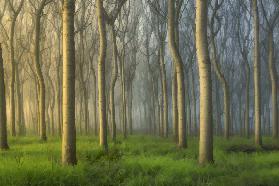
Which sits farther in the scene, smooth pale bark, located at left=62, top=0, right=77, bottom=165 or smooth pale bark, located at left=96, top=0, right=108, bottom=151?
smooth pale bark, located at left=96, top=0, right=108, bottom=151

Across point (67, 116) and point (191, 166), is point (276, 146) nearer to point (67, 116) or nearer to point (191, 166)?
point (191, 166)

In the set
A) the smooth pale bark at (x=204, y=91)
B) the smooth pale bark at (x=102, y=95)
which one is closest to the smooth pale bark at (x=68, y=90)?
the smooth pale bark at (x=204, y=91)

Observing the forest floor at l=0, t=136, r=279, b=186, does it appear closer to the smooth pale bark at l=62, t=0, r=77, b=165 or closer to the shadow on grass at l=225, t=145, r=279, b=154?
the smooth pale bark at l=62, t=0, r=77, b=165

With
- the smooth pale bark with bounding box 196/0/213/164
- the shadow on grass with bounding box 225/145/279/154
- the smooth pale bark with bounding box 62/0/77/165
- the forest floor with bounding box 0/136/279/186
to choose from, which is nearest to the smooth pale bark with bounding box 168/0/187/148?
the shadow on grass with bounding box 225/145/279/154

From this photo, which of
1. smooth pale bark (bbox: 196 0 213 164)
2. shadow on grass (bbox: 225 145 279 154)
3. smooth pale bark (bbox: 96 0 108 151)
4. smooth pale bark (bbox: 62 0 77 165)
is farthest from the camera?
shadow on grass (bbox: 225 145 279 154)

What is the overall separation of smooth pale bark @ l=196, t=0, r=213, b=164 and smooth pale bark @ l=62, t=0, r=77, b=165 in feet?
10.5

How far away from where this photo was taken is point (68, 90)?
830 cm

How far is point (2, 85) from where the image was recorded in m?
11.5

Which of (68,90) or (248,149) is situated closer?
(68,90)

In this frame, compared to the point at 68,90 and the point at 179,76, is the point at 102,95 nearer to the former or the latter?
the point at 179,76

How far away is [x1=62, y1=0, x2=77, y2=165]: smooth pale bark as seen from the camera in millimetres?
8305

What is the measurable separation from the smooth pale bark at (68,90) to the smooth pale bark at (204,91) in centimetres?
320

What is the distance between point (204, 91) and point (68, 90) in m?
3.36

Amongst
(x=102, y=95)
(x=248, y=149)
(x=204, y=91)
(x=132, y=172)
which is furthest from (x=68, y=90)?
(x=248, y=149)
